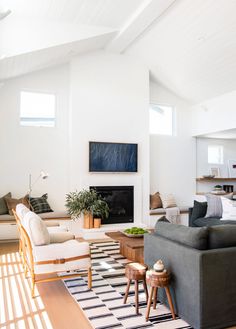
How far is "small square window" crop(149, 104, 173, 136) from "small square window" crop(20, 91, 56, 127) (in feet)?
8.77

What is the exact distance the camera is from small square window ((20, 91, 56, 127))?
6.70m

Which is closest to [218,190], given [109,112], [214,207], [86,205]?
[214,207]

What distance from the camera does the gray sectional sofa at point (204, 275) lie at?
2447 mm

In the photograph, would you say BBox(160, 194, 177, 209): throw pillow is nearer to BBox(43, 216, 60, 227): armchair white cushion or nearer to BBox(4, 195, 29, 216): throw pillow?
BBox(43, 216, 60, 227): armchair white cushion

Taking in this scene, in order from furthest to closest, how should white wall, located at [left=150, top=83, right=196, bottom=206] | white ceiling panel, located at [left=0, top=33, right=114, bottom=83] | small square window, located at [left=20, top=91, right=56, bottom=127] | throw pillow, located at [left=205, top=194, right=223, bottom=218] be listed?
white wall, located at [left=150, top=83, right=196, bottom=206], small square window, located at [left=20, top=91, right=56, bottom=127], throw pillow, located at [left=205, top=194, right=223, bottom=218], white ceiling panel, located at [left=0, top=33, right=114, bottom=83]

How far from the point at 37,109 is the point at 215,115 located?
4.36m

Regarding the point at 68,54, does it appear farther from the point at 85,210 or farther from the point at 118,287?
the point at 118,287

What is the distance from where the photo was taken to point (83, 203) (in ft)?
20.6

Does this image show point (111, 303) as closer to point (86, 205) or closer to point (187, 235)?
point (187, 235)

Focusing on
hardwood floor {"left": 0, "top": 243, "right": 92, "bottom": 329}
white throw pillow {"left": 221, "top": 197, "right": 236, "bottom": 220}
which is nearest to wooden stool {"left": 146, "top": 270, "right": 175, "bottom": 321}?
hardwood floor {"left": 0, "top": 243, "right": 92, "bottom": 329}

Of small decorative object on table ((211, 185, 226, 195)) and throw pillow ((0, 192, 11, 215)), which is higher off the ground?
small decorative object on table ((211, 185, 226, 195))

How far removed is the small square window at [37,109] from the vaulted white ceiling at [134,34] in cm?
68

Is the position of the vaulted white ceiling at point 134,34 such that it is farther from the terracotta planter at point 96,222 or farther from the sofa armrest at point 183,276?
the sofa armrest at point 183,276

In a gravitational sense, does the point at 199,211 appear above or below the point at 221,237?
below
